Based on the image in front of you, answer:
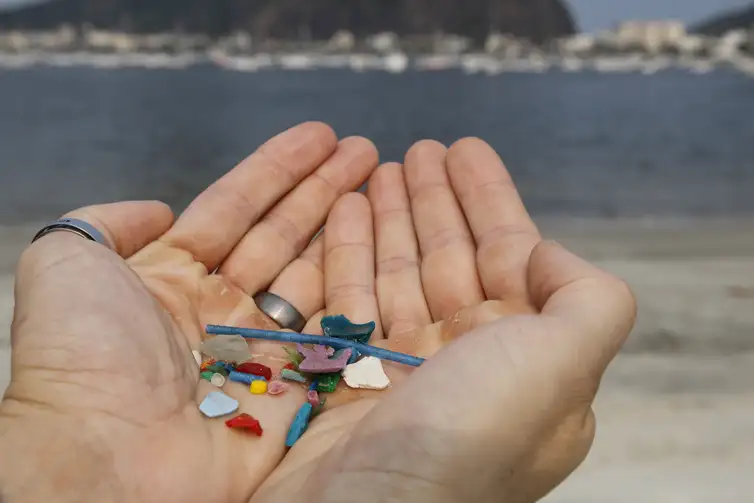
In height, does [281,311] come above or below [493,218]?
below

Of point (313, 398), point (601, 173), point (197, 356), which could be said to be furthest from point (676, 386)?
point (601, 173)

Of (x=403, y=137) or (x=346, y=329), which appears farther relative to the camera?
(x=403, y=137)

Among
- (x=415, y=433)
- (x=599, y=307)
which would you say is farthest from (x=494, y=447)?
(x=599, y=307)

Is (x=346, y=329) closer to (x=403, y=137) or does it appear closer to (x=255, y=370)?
(x=255, y=370)

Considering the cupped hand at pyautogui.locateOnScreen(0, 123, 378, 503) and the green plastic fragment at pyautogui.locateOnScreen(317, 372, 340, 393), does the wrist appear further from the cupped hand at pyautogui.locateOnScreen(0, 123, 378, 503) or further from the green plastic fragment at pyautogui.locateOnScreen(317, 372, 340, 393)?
the green plastic fragment at pyautogui.locateOnScreen(317, 372, 340, 393)

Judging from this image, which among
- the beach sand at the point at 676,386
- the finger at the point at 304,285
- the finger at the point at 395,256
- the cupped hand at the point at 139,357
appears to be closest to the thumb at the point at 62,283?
the cupped hand at the point at 139,357

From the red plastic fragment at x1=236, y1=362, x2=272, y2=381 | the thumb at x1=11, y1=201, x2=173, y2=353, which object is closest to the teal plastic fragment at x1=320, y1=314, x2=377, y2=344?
the red plastic fragment at x1=236, y1=362, x2=272, y2=381

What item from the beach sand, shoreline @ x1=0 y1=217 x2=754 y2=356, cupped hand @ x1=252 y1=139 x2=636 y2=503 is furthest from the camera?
shoreline @ x1=0 y1=217 x2=754 y2=356
